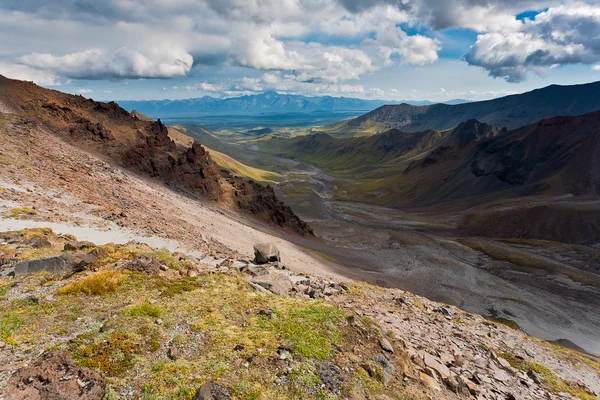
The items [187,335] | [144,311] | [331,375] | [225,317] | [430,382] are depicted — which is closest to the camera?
[331,375]

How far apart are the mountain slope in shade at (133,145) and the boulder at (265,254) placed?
39.1 meters

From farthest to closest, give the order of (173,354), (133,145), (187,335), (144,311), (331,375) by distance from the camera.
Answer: (133,145)
(144,311)
(187,335)
(331,375)
(173,354)

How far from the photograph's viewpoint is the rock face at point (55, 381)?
6.59 m

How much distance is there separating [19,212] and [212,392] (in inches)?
789

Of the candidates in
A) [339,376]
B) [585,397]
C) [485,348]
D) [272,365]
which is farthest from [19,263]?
[585,397]

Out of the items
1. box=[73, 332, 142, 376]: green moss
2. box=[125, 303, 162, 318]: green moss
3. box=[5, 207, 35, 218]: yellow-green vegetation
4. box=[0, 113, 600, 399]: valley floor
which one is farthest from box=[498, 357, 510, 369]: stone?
box=[5, 207, 35, 218]: yellow-green vegetation

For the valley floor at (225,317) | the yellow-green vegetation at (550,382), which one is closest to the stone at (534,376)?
the valley floor at (225,317)

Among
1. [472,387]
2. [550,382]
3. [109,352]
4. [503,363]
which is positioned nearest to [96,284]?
[109,352]

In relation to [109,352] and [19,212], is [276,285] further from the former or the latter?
[19,212]

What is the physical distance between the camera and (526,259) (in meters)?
69.1

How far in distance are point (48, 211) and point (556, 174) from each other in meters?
169

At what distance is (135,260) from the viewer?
14281mm

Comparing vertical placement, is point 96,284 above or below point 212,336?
above

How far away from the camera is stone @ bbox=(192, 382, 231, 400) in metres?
7.41
